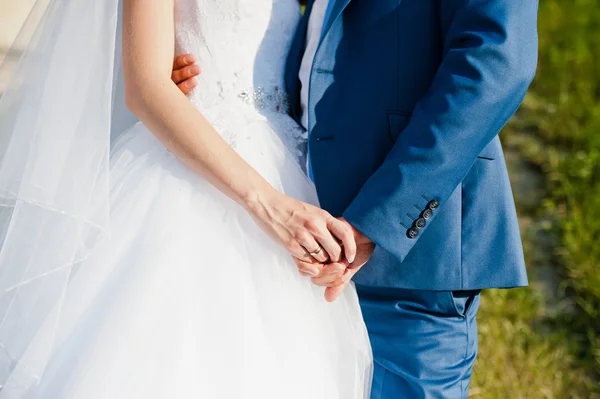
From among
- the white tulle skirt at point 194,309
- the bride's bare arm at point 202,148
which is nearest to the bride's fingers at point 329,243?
the bride's bare arm at point 202,148

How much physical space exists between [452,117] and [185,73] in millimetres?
550

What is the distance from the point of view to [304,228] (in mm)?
1319

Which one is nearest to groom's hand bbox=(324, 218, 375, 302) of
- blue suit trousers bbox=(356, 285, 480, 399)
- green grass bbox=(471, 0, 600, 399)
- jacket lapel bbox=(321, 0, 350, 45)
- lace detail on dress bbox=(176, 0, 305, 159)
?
blue suit trousers bbox=(356, 285, 480, 399)

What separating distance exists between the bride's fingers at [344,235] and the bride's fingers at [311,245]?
41 millimetres

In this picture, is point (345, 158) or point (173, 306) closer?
point (173, 306)

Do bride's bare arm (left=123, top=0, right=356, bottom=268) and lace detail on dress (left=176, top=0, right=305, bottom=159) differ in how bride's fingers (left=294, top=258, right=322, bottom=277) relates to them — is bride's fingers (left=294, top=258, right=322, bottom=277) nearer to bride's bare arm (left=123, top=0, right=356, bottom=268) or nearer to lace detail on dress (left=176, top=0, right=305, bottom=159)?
bride's bare arm (left=123, top=0, right=356, bottom=268)

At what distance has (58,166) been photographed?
1.34m

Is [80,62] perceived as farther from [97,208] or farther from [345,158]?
[345,158]

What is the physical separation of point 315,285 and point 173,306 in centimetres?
30

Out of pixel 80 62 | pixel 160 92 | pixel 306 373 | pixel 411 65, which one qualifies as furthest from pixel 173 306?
pixel 411 65

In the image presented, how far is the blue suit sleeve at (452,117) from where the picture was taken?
128 centimetres

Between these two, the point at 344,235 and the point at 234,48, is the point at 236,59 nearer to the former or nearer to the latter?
the point at 234,48

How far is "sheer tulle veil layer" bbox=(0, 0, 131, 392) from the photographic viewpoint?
1.28 metres

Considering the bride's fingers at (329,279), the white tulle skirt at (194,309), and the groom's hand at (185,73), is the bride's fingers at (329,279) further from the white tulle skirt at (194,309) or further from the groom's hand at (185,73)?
the groom's hand at (185,73)
